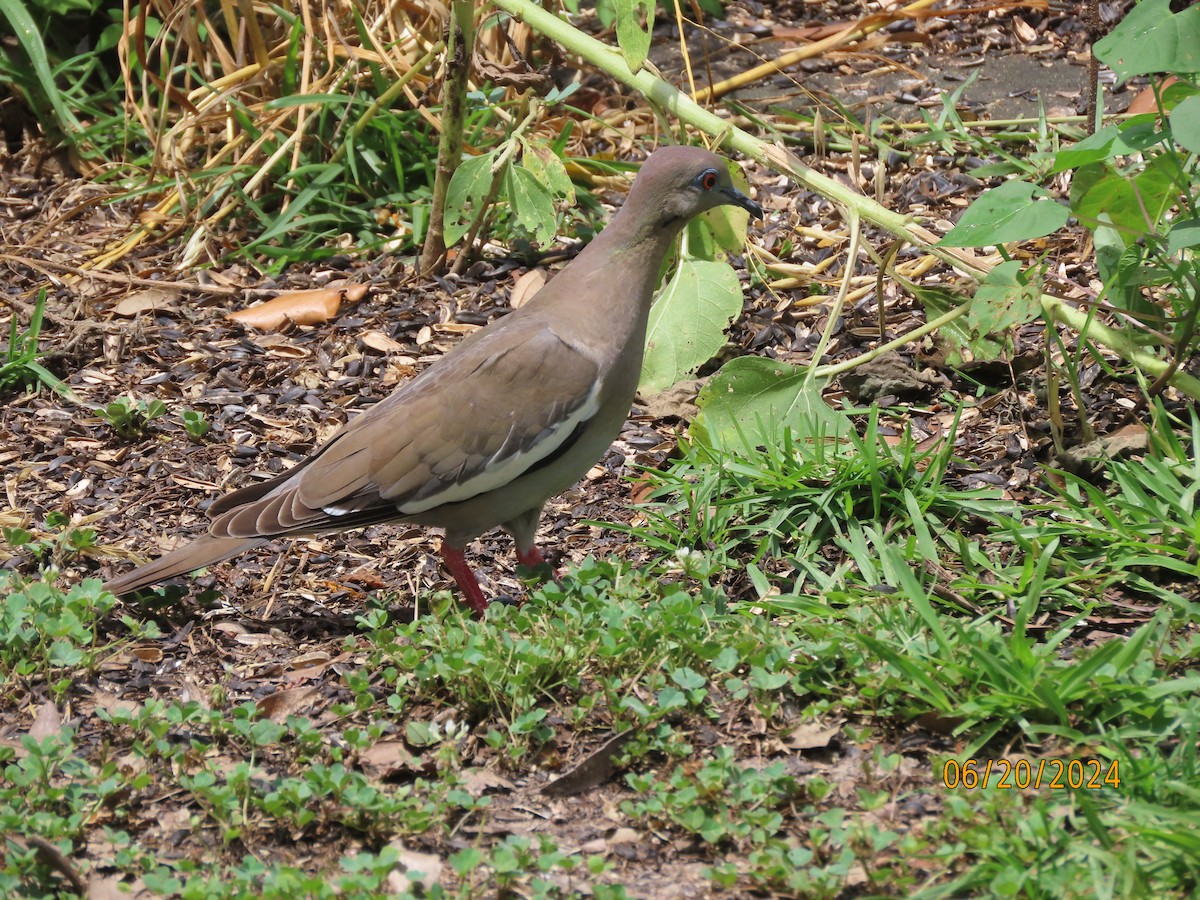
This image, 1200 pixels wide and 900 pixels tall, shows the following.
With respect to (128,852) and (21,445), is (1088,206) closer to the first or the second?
(128,852)

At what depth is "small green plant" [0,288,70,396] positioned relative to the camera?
17.6ft

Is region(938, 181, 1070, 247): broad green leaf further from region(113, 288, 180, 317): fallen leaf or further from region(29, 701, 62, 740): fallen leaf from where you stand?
region(113, 288, 180, 317): fallen leaf

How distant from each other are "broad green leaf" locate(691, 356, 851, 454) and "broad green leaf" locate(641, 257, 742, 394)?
345 millimetres

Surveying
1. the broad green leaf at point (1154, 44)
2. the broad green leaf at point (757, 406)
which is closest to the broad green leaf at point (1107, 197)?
the broad green leaf at point (1154, 44)

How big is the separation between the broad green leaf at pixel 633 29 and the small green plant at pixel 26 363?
266 cm

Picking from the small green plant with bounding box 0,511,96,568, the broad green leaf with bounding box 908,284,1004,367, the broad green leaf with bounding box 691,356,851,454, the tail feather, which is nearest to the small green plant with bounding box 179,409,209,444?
the small green plant with bounding box 0,511,96,568

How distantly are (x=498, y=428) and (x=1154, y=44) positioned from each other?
2.23 metres

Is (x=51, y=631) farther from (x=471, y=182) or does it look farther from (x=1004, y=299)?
(x=1004, y=299)

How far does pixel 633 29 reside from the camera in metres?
4.80

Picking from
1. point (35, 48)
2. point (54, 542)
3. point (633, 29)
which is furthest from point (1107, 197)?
point (35, 48)

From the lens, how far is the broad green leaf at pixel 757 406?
4578 mm

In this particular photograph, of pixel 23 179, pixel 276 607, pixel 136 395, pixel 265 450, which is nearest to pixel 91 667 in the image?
pixel 276 607

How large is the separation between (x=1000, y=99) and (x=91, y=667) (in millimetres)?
5305

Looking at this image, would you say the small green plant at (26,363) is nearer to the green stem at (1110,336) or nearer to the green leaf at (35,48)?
the green leaf at (35,48)
